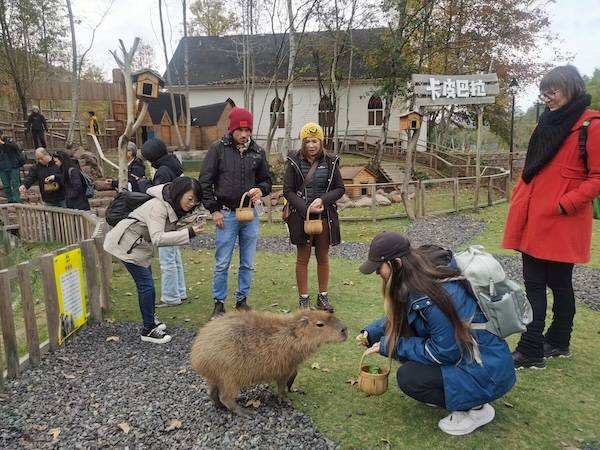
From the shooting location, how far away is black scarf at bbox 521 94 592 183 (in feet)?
10.5

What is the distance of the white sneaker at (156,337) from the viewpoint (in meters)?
4.39

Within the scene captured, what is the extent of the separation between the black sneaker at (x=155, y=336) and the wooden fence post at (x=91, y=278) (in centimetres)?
78

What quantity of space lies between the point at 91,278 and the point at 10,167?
8.24m

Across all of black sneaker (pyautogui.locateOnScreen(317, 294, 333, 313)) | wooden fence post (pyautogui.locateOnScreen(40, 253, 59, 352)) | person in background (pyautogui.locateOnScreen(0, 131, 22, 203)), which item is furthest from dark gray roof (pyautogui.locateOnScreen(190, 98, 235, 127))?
wooden fence post (pyautogui.locateOnScreen(40, 253, 59, 352))

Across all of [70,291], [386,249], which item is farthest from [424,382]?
[70,291]

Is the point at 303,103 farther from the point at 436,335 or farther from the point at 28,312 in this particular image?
the point at 436,335

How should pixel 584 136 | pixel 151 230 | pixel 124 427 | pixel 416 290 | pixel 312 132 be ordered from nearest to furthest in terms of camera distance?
1. pixel 416 290
2. pixel 124 427
3. pixel 584 136
4. pixel 151 230
5. pixel 312 132

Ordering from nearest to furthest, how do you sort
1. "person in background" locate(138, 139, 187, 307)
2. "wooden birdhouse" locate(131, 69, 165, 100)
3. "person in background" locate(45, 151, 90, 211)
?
"person in background" locate(138, 139, 187, 307) < "wooden birdhouse" locate(131, 69, 165, 100) < "person in background" locate(45, 151, 90, 211)

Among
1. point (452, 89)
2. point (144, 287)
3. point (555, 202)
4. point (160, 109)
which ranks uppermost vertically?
point (160, 109)

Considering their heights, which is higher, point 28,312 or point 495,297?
point 495,297

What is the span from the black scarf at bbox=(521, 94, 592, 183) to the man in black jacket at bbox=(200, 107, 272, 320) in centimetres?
240

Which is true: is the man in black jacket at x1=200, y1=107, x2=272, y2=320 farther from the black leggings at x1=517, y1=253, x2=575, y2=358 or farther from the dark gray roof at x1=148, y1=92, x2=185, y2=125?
the dark gray roof at x1=148, y1=92, x2=185, y2=125

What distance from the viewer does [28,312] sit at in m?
3.80

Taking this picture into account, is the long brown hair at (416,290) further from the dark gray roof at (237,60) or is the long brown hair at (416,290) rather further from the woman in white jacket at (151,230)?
the dark gray roof at (237,60)
